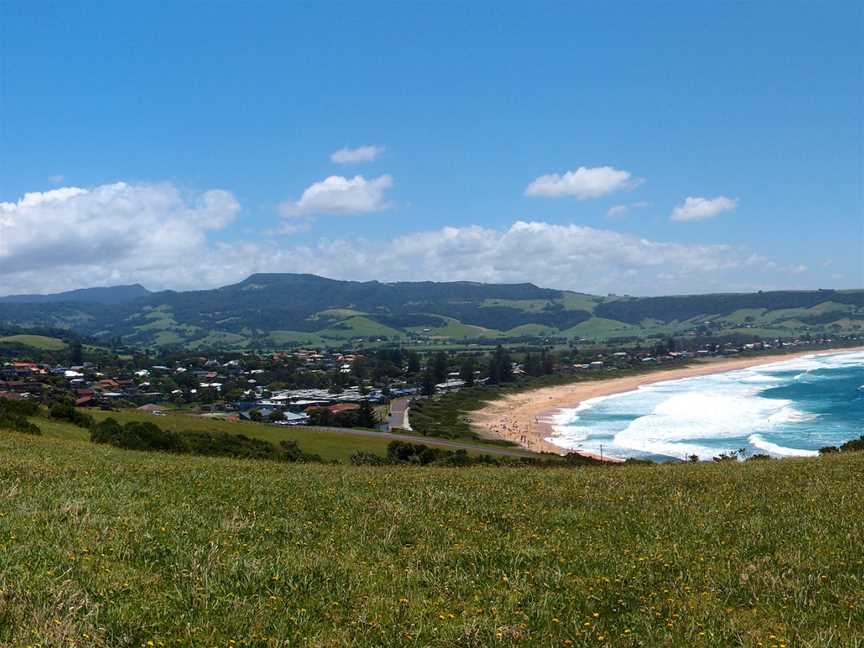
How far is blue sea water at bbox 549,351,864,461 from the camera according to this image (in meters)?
73.6

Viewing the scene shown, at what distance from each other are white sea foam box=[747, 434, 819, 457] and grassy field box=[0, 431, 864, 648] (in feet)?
184

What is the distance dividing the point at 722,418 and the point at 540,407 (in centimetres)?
4532

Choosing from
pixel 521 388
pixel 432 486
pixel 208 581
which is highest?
pixel 208 581

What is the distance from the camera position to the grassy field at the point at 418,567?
7.01 m

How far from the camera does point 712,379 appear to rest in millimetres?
166875

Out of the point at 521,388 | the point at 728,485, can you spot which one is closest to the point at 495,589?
the point at 728,485

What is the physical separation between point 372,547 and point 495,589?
8.56 ft

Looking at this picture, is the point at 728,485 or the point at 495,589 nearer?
the point at 495,589

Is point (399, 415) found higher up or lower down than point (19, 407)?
lower down

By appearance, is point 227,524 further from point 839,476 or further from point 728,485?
point 839,476

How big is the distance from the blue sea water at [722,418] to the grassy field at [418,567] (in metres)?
58.4

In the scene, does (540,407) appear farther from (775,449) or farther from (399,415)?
(775,449)

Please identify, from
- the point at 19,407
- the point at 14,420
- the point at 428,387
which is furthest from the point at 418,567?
the point at 428,387

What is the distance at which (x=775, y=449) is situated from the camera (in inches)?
2689
